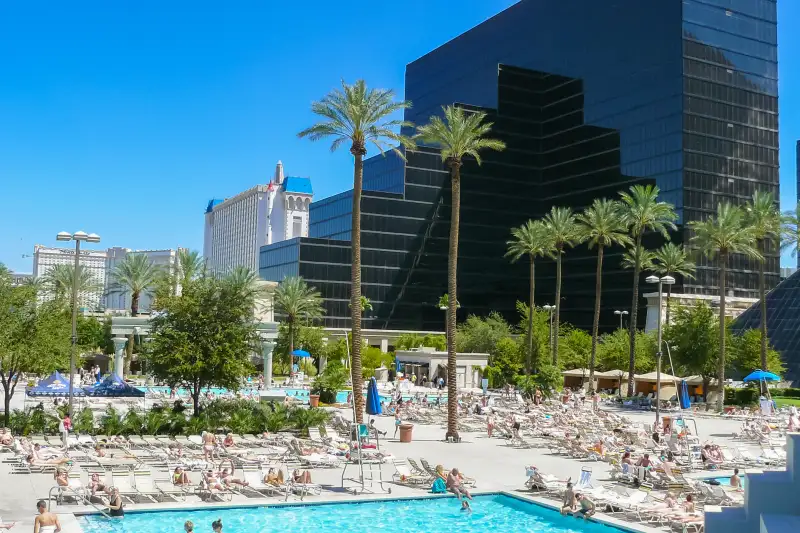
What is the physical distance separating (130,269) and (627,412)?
1898 inches

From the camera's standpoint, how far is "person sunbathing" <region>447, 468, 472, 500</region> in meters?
20.8

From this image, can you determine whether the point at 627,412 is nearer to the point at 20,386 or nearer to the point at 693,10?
the point at 20,386

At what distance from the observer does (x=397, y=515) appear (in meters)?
19.8

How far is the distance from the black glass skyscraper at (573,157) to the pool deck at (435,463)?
198ft

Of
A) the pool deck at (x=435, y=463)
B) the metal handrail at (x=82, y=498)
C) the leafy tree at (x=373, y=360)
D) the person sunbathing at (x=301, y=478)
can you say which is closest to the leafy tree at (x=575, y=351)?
the leafy tree at (x=373, y=360)

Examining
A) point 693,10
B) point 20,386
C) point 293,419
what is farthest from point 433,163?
point 293,419

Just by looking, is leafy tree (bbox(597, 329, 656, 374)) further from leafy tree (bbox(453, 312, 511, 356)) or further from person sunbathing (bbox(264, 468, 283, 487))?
person sunbathing (bbox(264, 468, 283, 487))

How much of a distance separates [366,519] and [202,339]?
47.7 feet

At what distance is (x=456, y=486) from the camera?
21.1 m

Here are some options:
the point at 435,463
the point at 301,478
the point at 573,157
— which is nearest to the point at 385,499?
the point at 301,478

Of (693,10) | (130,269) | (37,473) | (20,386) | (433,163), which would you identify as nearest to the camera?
(37,473)

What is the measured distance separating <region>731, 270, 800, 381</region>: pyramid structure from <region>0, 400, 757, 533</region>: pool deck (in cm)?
3068

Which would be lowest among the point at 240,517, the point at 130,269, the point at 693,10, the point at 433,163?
the point at 240,517

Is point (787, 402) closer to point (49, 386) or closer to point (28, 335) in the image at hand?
point (49, 386)
